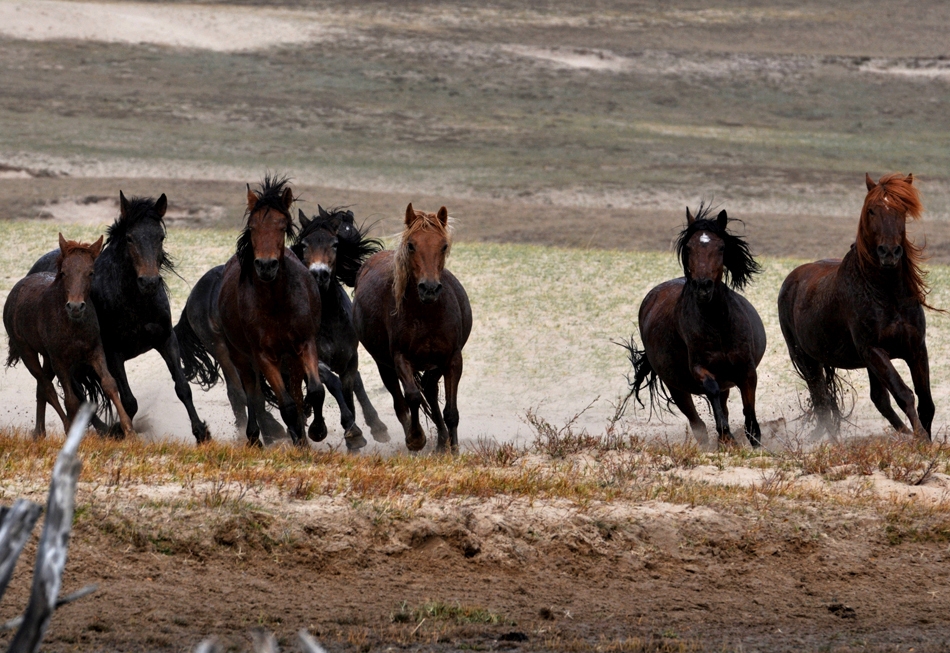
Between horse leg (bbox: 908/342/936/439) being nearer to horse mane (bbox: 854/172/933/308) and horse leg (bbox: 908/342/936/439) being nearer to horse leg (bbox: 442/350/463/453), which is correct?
horse mane (bbox: 854/172/933/308)

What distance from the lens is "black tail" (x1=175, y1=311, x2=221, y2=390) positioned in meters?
12.4

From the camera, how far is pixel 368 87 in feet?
142

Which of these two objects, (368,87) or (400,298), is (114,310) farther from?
(368,87)

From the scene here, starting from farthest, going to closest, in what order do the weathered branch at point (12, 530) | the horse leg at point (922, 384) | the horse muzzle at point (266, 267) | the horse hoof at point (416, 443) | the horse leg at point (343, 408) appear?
the horse hoof at point (416, 443) → the horse leg at point (343, 408) → the horse leg at point (922, 384) → the horse muzzle at point (266, 267) → the weathered branch at point (12, 530)

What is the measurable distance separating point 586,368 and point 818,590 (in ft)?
24.2

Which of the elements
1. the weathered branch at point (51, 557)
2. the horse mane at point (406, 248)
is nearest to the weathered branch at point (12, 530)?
the weathered branch at point (51, 557)

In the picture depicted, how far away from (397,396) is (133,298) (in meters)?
2.32

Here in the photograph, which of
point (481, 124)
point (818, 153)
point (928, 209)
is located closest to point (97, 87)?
point (481, 124)

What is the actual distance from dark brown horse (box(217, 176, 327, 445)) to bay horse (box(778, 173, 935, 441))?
4268 mm

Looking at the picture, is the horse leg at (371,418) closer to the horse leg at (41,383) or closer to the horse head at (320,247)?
the horse head at (320,247)

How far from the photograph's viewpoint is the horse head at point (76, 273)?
31.9 ft

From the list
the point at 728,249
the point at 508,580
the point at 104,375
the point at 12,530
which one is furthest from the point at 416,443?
the point at 12,530

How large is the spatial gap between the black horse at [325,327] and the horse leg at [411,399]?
0.41m

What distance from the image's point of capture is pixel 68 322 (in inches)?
400
